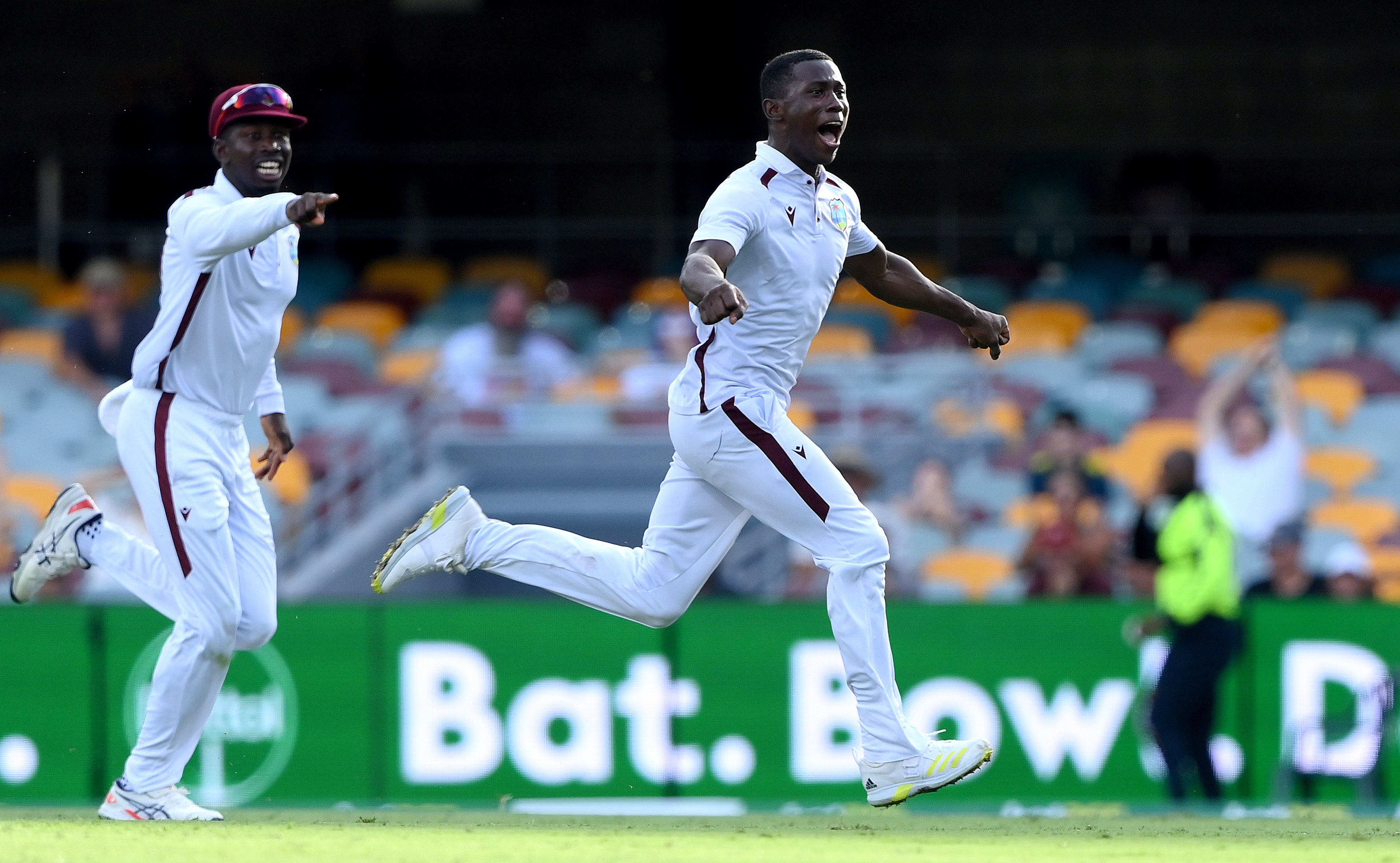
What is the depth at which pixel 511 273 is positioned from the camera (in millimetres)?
14977

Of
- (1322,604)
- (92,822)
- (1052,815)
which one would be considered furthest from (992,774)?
(92,822)

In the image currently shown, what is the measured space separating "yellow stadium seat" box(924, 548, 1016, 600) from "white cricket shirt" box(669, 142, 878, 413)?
16.0ft

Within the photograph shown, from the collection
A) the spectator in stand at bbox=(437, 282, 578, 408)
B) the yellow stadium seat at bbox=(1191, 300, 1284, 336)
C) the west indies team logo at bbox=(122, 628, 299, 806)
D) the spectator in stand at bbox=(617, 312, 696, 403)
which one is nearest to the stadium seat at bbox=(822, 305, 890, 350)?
the spectator in stand at bbox=(617, 312, 696, 403)

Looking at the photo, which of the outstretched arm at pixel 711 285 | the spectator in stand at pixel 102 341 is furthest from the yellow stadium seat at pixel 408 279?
the outstretched arm at pixel 711 285

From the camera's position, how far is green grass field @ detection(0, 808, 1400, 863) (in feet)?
16.0

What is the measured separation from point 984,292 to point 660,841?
29.9ft

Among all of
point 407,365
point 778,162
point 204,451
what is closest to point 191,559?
point 204,451

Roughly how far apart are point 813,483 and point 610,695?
404 cm

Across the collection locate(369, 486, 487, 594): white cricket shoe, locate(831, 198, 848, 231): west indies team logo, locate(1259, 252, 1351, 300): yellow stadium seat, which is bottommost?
locate(369, 486, 487, 594): white cricket shoe

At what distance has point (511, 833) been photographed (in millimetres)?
5777

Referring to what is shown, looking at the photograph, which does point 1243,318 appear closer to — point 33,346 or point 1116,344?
point 1116,344

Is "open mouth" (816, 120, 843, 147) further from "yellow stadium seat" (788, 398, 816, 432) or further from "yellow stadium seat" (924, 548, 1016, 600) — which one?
"yellow stadium seat" (788, 398, 816, 432)

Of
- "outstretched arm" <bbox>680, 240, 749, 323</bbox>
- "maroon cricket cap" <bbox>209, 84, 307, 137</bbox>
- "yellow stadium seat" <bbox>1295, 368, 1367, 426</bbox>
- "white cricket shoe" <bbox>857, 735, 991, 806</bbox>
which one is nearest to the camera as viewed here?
"outstretched arm" <bbox>680, 240, 749, 323</bbox>

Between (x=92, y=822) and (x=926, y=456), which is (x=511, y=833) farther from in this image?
(x=926, y=456)
